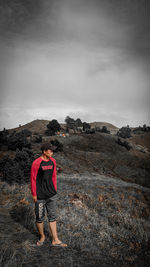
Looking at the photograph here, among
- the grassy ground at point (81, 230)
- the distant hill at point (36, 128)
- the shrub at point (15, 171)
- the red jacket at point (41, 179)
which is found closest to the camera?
the grassy ground at point (81, 230)

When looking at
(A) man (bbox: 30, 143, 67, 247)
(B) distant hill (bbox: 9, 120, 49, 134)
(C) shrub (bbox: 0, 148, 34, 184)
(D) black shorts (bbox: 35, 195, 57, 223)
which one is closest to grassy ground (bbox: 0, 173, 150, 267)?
(A) man (bbox: 30, 143, 67, 247)

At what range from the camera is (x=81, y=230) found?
4918mm

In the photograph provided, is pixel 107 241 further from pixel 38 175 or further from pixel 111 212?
pixel 38 175

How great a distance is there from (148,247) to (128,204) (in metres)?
3.49

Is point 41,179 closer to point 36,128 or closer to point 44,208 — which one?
point 44,208

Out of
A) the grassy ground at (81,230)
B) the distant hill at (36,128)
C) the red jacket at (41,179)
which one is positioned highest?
the distant hill at (36,128)

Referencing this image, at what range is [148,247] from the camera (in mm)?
4160

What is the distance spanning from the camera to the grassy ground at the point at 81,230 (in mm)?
3273

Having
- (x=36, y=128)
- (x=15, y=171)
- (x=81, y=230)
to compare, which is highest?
(x=36, y=128)

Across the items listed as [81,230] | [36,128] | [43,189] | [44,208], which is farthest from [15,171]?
[36,128]

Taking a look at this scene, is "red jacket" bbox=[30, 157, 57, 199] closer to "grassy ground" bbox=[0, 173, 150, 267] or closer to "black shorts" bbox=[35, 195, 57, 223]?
"black shorts" bbox=[35, 195, 57, 223]

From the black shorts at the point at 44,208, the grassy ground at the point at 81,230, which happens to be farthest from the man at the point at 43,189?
the grassy ground at the point at 81,230

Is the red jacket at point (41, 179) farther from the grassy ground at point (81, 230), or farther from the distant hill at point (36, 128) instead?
the distant hill at point (36, 128)

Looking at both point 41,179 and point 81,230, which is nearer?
point 41,179
